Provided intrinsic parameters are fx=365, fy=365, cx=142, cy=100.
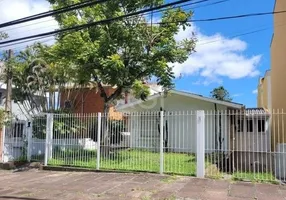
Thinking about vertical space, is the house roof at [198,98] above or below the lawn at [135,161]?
above

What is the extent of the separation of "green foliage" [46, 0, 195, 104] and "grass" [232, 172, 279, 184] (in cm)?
562

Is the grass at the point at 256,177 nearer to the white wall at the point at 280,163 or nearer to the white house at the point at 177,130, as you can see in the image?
the white wall at the point at 280,163

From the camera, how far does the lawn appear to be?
500 inches

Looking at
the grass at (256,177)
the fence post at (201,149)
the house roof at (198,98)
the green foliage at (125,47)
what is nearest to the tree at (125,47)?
the green foliage at (125,47)

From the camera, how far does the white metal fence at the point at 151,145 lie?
12.1 m

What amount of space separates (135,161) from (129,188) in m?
2.73

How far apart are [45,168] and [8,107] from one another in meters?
4.58

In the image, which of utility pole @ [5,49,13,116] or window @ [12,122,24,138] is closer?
window @ [12,122,24,138]

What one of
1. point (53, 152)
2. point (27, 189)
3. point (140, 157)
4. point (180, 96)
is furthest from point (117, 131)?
point (180, 96)

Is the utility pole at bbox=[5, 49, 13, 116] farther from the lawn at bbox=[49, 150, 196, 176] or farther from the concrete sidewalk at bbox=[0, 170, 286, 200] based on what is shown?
the concrete sidewalk at bbox=[0, 170, 286, 200]

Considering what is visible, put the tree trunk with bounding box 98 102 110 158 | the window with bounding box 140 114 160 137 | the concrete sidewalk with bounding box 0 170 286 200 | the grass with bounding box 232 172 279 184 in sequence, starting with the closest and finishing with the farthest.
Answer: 1. the concrete sidewalk with bounding box 0 170 286 200
2. the grass with bounding box 232 172 279 184
3. the window with bounding box 140 114 160 137
4. the tree trunk with bounding box 98 102 110 158

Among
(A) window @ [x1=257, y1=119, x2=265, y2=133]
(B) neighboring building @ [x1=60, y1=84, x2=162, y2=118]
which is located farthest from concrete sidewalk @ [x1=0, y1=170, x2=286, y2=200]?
(A) window @ [x1=257, y1=119, x2=265, y2=133]

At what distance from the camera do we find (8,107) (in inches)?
698

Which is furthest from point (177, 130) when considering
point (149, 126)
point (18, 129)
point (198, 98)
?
point (18, 129)
